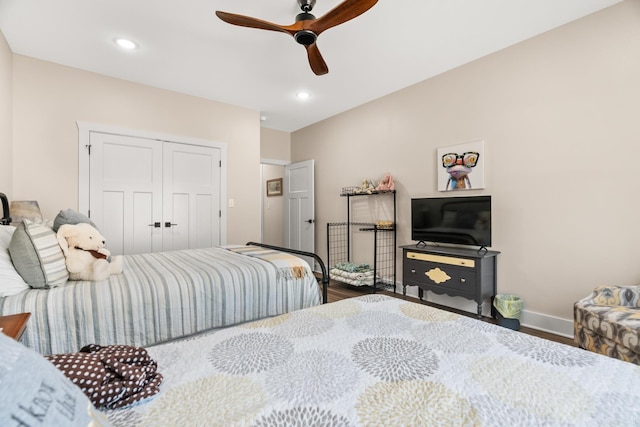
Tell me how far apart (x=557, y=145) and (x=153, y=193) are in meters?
4.35

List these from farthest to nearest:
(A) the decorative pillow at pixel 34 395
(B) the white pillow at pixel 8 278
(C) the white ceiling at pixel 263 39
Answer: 1. (C) the white ceiling at pixel 263 39
2. (B) the white pillow at pixel 8 278
3. (A) the decorative pillow at pixel 34 395

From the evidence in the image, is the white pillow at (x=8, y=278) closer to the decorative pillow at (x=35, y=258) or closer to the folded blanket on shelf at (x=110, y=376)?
the decorative pillow at (x=35, y=258)

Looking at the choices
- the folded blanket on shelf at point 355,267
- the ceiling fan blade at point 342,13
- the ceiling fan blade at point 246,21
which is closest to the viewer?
the ceiling fan blade at point 342,13

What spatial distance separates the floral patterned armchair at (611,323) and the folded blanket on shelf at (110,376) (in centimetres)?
236

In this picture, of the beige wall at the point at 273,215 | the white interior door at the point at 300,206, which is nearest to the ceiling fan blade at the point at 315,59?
the white interior door at the point at 300,206

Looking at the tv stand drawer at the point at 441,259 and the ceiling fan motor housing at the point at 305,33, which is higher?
the ceiling fan motor housing at the point at 305,33

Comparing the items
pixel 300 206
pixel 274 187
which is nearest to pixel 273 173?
pixel 274 187

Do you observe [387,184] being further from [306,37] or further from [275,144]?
[275,144]

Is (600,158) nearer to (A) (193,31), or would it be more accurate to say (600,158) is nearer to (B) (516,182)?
(B) (516,182)

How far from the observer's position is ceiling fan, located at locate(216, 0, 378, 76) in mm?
1951

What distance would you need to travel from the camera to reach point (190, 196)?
409cm

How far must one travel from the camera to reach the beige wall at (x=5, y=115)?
2697mm

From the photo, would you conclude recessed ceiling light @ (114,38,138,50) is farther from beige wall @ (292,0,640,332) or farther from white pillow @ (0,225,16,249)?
beige wall @ (292,0,640,332)

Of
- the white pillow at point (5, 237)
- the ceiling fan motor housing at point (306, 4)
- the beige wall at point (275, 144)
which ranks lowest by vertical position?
the white pillow at point (5, 237)
